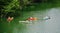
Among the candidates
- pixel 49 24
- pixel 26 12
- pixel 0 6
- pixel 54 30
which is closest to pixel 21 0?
pixel 26 12

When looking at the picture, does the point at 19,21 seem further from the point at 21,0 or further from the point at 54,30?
the point at 21,0

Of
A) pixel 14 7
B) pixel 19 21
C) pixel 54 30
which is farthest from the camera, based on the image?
pixel 14 7

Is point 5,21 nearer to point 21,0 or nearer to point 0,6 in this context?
point 0,6

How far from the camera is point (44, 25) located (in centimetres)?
3014

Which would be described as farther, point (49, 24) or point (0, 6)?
point (0, 6)

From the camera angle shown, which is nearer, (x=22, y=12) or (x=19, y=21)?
(x=19, y=21)

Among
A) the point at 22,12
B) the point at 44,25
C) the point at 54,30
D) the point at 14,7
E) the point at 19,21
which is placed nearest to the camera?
the point at 54,30

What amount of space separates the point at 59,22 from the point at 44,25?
76.9 inches

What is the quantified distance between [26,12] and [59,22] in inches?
309

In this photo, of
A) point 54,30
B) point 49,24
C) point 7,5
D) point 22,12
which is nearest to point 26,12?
point 22,12

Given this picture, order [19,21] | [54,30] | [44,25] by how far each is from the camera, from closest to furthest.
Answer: [54,30], [44,25], [19,21]

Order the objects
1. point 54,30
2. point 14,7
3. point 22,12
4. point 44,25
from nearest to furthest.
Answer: point 54,30 < point 44,25 < point 14,7 < point 22,12

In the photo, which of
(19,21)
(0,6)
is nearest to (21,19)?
(19,21)

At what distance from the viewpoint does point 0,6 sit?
35.8 metres
